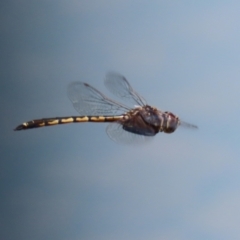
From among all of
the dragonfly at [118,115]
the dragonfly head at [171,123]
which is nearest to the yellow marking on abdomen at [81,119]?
the dragonfly at [118,115]

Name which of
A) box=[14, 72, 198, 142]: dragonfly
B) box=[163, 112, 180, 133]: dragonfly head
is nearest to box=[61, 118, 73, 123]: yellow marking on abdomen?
A: box=[14, 72, 198, 142]: dragonfly

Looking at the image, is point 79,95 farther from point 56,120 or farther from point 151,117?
point 151,117

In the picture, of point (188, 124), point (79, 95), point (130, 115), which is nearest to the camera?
point (188, 124)

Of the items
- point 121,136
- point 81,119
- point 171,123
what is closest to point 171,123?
point 171,123

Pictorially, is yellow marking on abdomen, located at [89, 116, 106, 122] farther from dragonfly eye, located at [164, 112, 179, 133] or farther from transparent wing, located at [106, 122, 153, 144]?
dragonfly eye, located at [164, 112, 179, 133]

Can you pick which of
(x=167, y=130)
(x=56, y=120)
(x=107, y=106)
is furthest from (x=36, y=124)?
(x=167, y=130)
